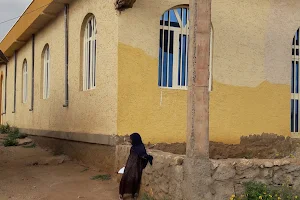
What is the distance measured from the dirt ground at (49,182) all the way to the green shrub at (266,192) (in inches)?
97.4

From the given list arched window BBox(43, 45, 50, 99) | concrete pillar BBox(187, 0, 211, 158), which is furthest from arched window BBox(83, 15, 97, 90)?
concrete pillar BBox(187, 0, 211, 158)

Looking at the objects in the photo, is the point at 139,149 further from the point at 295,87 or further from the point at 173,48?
the point at 295,87

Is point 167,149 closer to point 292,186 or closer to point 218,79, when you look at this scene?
point 218,79

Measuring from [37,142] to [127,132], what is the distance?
691cm

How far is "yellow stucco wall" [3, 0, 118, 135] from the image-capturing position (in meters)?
8.93

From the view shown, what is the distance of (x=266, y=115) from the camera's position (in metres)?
10.1

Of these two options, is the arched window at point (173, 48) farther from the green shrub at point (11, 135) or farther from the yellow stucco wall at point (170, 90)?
the green shrub at point (11, 135)

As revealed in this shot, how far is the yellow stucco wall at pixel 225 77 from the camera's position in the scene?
8734 mm

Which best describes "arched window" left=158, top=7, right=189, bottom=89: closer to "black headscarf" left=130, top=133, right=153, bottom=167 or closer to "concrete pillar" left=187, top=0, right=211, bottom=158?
"black headscarf" left=130, top=133, right=153, bottom=167

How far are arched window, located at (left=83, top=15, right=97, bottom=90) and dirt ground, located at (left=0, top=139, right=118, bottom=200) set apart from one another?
204 centimetres

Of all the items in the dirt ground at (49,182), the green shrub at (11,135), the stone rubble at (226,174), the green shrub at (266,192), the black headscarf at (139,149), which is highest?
the black headscarf at (139,149)

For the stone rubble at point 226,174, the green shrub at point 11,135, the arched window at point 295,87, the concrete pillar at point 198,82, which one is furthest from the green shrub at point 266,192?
the green shrub at point 11,135

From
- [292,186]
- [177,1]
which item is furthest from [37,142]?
[292,186]

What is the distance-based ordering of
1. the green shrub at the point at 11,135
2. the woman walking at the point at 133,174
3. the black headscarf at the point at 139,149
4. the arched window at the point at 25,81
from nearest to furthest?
the black headscarf at the point at 139,149, the woman walking at the point at 133,174, the green shrub at the point at 11,135, the arched window at the point at 25,81
